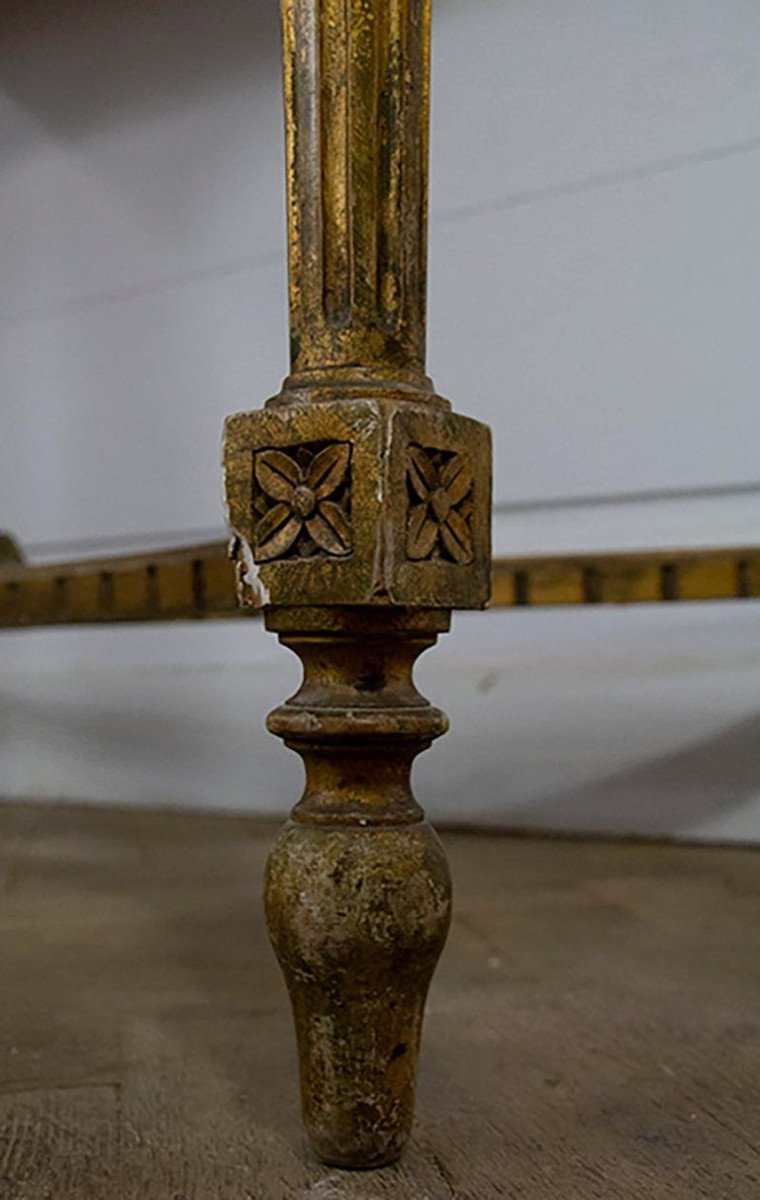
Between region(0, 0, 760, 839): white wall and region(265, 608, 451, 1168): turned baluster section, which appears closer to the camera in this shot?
region(265, 608, 451, 1168): turned baluster section

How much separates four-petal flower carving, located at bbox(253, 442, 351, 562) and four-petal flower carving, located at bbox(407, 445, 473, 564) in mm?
43

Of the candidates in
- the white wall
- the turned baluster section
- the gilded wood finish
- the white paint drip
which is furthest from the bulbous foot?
the white wall

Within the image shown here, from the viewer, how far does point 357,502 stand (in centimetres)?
77

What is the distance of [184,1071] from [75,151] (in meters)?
2.34

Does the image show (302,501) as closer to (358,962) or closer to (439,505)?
(439,505)

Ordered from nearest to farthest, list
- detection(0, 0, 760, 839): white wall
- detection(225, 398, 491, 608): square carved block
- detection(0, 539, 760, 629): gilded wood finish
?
1. detection(225, 398, 491, 608): square carved block
2. detection(0, 539, 760, 629): gilded wood finish
3. detection(0, 0, 760, 839): white wall

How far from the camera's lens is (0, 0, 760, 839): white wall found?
2270 mm

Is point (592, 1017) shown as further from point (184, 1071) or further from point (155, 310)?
point (155, 310)

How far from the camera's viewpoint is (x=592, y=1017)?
1.22 m

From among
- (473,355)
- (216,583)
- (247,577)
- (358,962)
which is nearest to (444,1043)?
(358,962)

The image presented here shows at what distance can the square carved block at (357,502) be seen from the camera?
2.53 feet

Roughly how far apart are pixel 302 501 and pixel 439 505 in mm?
87

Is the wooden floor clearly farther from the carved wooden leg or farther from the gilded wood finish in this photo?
the gilded wood finish

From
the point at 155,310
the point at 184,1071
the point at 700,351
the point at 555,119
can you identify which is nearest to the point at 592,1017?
the point at 184,1071
